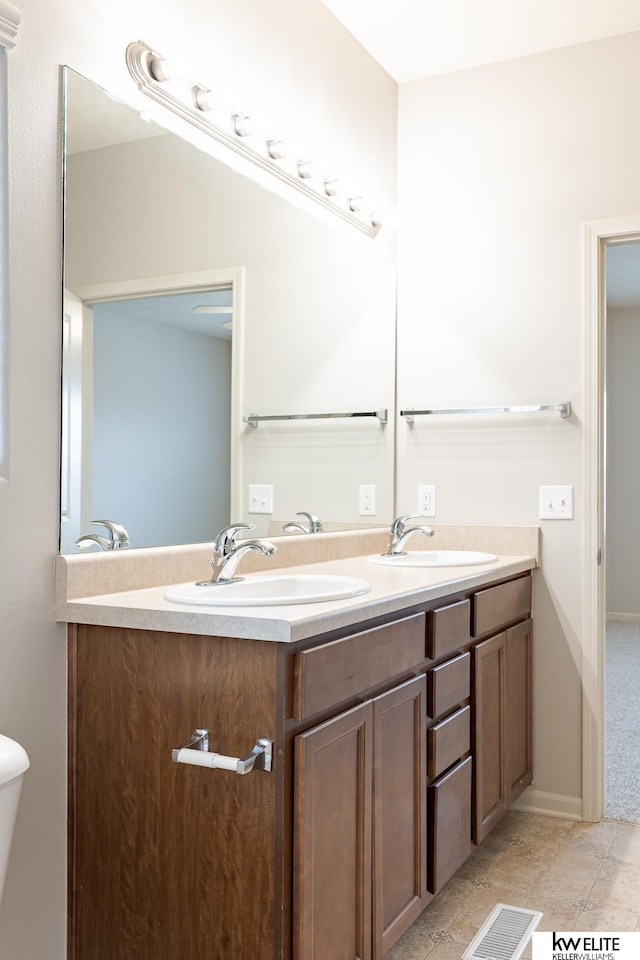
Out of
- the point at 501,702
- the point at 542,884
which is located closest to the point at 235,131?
the point at 501,702

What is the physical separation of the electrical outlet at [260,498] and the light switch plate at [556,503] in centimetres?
101

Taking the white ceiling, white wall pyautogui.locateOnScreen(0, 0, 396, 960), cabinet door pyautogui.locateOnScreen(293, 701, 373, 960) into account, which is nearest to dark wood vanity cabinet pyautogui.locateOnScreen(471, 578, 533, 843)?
cabinet door pyautogui.locateOnScreen(293, 701, 373, 960)

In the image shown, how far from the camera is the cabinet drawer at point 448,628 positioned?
2.04m

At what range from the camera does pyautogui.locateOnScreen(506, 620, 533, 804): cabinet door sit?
2.65 meters

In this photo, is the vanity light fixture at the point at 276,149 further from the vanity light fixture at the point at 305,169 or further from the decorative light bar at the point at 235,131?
the vanity light fixture at the point at 305,169

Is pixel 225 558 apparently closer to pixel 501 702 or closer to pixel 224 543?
pixel 224 543

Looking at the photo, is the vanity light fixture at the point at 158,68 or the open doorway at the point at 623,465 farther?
the open doorway at the point at 623,465

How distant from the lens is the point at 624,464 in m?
6.64

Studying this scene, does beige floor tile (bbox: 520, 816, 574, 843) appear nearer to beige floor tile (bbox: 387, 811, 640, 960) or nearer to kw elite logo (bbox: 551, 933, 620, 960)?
beige floor tile (bbox: 387, 811, 640, 960)

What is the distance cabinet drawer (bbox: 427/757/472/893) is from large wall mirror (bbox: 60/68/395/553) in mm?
813

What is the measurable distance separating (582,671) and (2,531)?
2018 mm

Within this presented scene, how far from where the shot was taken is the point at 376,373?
3055 millimetres

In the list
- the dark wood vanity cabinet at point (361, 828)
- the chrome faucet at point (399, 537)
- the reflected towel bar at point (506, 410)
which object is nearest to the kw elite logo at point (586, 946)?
the dark wood vanity cabinet at point (361, 828)

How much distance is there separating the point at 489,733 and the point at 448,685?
41 centimetres
